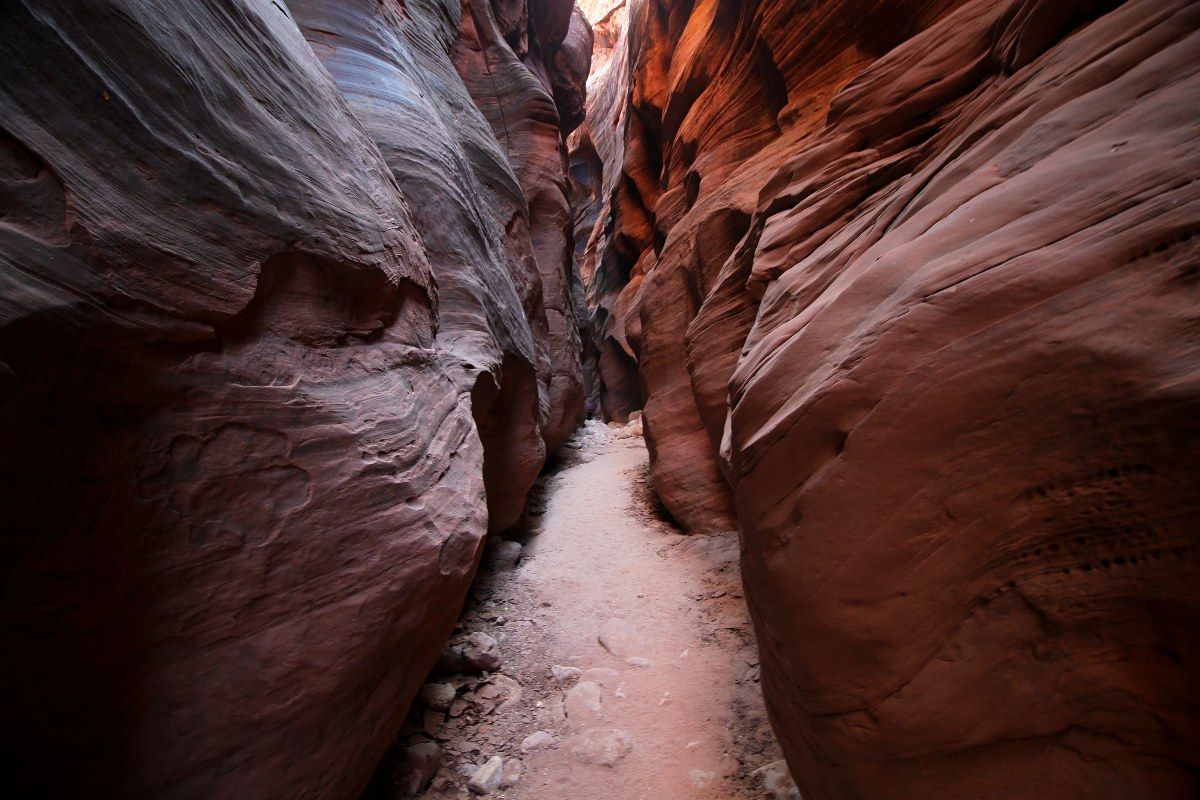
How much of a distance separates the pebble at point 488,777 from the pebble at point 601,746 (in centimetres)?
54

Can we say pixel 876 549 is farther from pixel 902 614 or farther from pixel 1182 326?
pixel 1182 326

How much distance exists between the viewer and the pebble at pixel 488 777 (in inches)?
119

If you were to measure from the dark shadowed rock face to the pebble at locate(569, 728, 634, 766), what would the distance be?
4.25 feet

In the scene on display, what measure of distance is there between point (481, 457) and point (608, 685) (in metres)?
2.34

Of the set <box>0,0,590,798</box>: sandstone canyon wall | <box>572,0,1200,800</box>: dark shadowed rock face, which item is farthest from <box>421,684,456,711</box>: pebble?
<box>572,0,1200,800</box>: dark shadowed rock face

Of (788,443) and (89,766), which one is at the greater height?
(788,443)

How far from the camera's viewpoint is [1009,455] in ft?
5.90

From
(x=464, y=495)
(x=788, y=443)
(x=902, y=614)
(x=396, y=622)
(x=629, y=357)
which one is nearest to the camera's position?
(x=902, y=614)

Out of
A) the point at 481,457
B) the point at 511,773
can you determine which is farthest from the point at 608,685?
the point at 481,457

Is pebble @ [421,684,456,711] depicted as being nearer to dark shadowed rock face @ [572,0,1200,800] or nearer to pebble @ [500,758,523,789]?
pebble @ [500,758,523,789]

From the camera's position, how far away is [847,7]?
6.04m

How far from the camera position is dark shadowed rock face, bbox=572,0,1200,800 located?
5.19ft

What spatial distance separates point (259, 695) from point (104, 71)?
3.09 meters

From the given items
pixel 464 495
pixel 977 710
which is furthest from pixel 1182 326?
pixel 464 495
